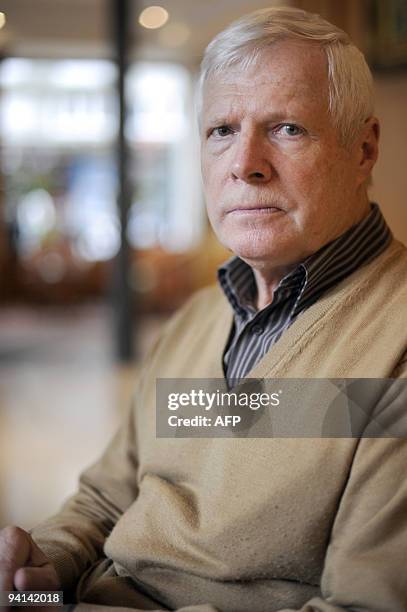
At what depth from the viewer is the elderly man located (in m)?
0.81

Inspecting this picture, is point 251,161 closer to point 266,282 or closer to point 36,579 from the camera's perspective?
point 266,282

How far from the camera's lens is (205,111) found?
37.6 inches

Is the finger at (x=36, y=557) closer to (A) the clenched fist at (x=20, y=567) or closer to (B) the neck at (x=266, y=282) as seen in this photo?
(A) the clenched fist at (x=20, y=567)

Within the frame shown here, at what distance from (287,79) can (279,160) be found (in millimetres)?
86

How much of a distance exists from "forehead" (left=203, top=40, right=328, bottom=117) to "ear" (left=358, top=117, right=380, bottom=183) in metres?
0.06

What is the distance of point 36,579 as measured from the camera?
0.87m

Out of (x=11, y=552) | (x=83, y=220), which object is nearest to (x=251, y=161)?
(x=11, y=552)

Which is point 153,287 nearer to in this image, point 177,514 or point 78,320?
point 78,320

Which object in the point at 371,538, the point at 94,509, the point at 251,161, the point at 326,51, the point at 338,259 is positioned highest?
the point at 326,51

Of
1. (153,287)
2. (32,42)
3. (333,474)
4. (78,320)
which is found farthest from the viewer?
(78,320)

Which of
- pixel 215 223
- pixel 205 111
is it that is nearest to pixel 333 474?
pixel 215 223

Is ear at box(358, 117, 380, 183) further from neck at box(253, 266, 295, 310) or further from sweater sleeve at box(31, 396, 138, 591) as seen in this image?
sweater sleeve at box(31, 396, 138, 591)

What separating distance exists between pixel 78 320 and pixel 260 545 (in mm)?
6027

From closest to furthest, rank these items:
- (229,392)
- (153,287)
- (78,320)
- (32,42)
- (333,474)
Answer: (333,474)
(229,392)
(32,42)
(153,287)
(78,320)
